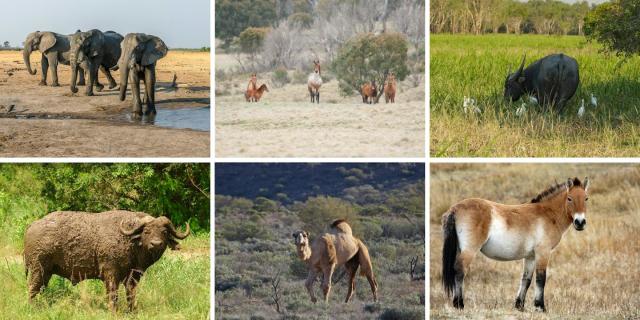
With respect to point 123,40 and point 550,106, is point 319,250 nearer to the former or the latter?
point 550,106

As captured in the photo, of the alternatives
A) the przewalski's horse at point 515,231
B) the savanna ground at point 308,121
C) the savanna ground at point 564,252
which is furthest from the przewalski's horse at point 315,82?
the przewalski's horse at point 515,231

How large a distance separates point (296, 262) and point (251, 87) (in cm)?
185

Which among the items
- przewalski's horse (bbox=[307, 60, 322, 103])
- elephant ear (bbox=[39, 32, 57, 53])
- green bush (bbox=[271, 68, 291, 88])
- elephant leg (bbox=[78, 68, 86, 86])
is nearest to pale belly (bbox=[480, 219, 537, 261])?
przewalski's horse (bbox=[307, 60, 322, 103])

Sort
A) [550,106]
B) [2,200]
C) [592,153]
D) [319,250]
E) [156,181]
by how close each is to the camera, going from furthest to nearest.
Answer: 1. [2,200]
2. [156,181]
3. [550,106]
4. [592,153]
5. [319,250]

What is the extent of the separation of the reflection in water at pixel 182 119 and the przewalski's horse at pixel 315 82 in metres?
1.06

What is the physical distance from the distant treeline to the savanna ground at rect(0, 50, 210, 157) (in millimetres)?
2608

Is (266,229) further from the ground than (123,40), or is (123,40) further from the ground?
(123,40)

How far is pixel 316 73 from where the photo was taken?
469 inches

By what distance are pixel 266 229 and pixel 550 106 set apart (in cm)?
347

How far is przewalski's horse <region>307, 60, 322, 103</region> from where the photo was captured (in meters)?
11.9

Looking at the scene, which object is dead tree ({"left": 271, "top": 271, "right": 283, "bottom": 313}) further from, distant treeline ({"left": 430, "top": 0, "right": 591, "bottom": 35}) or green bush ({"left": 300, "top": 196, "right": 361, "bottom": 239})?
distant treeline ({"left": 430, "top": 0, "right": 591, "bottom": 35})

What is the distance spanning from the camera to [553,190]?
36.0ft

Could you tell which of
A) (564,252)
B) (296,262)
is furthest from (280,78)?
(564,252)

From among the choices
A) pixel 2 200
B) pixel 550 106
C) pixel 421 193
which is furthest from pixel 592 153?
pixel 2 200
